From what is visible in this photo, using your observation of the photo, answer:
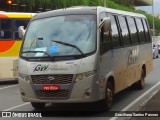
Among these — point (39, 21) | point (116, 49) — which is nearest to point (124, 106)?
point (116, 49)

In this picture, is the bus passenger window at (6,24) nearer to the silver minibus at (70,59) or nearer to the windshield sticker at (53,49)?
the silver minibus at (70,59)

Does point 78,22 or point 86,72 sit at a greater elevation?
point 78,22

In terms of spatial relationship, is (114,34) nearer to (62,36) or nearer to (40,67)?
(62,36)

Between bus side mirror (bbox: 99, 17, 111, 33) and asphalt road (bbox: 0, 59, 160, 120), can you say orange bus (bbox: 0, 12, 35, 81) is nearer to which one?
asphalt road (bbox: 0, 59, 160, 120)

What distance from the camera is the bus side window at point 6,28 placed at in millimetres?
18627

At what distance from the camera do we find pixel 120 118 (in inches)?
395

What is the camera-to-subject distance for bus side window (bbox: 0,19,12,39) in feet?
61.1

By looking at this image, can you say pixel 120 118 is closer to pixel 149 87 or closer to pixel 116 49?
pixel 116 49

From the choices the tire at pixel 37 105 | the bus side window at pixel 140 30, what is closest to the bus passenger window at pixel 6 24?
the bus side window at pixel 140 30

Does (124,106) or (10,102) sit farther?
(10,102)

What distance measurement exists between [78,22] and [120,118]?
251 cm

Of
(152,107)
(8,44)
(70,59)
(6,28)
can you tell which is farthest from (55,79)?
(6,28)

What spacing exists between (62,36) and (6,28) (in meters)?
8.51

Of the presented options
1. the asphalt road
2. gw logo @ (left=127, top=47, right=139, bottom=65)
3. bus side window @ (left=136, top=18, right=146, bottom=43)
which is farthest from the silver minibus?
bus side window @ (left=136, top=18, right=146, bottom=43)
